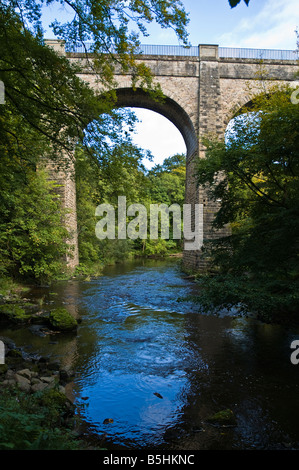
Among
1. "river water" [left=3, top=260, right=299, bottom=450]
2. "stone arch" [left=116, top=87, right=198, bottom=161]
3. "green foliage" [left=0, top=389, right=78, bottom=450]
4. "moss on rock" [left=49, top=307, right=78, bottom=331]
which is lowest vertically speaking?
"river water" [left=3, top=260, right=299, bottom=450]

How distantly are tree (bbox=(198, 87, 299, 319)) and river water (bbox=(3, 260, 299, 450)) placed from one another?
0.79 metres

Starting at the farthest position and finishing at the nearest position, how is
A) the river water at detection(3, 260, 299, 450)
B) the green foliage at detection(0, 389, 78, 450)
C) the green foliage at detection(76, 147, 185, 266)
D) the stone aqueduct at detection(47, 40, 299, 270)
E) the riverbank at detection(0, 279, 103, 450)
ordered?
the stone aqueduct at detection(47, 40, 299, 270), the green foliage at detection(76, 147, 185, 266), the river water at detection(3, 260, 299, 450), the riverbank at detection(0, 279, 103, 450), the green foliage at detection(0, 389, 78, 450)

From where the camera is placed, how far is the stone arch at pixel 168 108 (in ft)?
47.8

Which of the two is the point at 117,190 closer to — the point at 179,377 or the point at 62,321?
the point at 62,321

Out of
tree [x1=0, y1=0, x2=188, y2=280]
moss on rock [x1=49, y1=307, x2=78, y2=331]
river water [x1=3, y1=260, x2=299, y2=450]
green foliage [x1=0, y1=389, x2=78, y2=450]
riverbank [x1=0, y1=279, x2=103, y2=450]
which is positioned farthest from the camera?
moss on rock [x1=49, y1=307, x2=78, y2=331]

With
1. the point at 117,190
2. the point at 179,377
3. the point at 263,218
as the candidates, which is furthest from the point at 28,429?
the point at 263,218

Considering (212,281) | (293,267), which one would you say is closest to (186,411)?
(212,281)

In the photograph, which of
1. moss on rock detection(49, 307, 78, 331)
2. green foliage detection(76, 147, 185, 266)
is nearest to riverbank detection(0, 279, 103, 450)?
moss on rock detection(49, 307, 78, 331)

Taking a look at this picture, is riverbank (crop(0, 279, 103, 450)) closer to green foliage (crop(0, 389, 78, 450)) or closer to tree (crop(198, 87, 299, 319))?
green foliage (crop(0, 389, 78, 450))

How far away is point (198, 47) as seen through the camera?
14.3 m

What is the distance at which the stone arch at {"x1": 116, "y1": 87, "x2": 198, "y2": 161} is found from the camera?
14578mm
